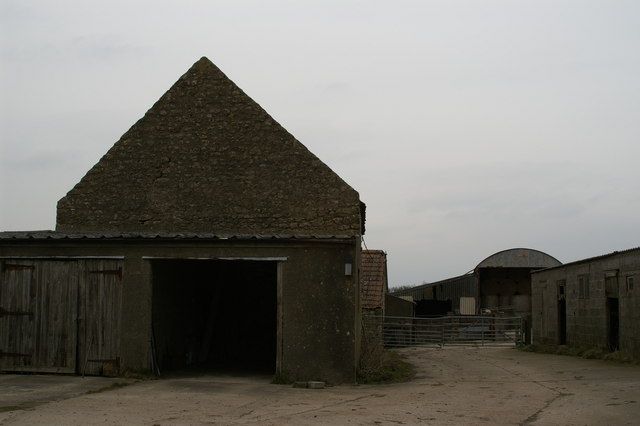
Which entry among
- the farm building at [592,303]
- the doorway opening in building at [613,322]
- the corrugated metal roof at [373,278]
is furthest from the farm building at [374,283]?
the doorway opening in building at [613,322]

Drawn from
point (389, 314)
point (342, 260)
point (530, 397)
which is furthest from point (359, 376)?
point (389, 314)

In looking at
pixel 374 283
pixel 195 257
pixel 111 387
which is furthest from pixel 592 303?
pixel 111 387

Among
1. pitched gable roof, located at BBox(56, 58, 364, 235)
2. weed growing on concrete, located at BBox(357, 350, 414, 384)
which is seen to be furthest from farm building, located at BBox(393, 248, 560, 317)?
pitched gable roof, located at BBox(56, 58, 364, 235)

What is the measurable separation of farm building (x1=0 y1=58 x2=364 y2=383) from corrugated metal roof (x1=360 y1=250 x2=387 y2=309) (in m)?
7.36

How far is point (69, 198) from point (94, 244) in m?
3.57

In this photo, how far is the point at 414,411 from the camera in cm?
1088

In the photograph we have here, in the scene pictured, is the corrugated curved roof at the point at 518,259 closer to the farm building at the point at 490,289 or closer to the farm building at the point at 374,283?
the farm building at the point at 490,289

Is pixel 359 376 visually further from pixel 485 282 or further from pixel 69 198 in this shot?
pixel 485 282

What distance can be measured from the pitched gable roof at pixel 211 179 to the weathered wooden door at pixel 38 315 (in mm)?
2802

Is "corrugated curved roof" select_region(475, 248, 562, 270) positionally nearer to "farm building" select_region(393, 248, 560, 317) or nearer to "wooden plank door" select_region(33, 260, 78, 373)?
"farm building" select_region(393, 248, 560, 317)

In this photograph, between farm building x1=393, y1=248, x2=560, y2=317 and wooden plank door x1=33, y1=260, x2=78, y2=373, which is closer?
wooden plank door x1=33, y1=260, x2=78, y2=373

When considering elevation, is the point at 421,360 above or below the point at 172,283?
below

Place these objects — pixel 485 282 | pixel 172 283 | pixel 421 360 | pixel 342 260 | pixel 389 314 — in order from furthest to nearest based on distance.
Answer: pixel 485 282 → pixel 389 314 → pixel 421 360 → pixel 172 283 → pixel 342 260

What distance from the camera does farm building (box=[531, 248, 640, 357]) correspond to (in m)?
18.7
